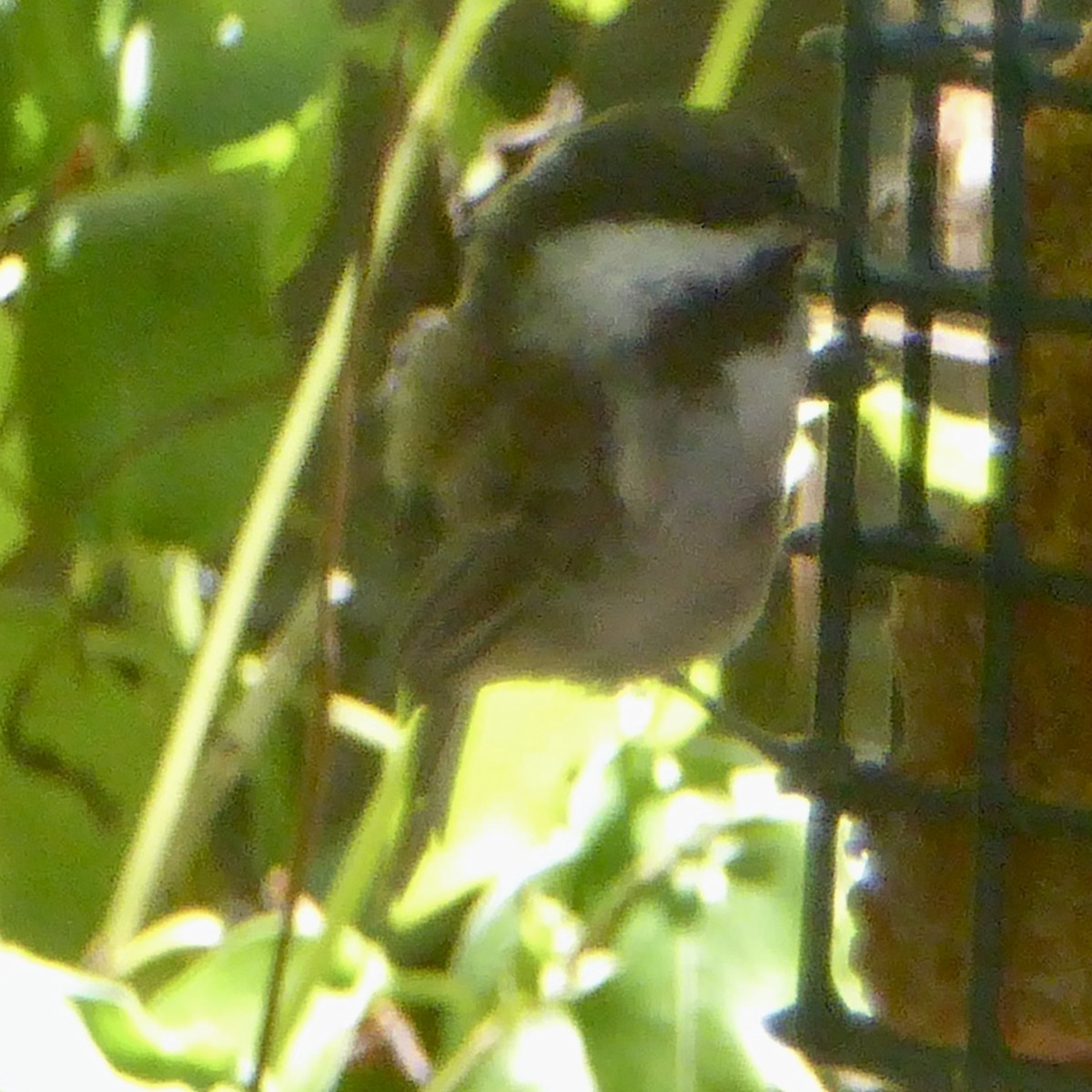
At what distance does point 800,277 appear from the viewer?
852 mm

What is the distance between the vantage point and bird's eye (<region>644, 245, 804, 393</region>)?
32.5 inches

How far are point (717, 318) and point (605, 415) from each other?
87 mm

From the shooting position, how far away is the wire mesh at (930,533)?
0.60 meters

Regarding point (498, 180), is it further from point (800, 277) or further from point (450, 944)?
point (450, 944)

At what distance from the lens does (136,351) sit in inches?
40.6

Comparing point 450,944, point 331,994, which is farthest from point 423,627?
point 450,944

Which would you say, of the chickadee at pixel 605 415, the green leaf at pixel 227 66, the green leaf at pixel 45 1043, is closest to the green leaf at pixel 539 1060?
the chickadee at pixel 605 415

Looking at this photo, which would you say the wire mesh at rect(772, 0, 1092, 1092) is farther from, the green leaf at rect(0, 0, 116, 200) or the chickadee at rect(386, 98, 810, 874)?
the green leaf at rect(0, 0, 116, 200)

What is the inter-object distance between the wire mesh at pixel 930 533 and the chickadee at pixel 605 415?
0.29ft

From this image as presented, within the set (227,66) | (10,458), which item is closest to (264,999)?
(10,458)

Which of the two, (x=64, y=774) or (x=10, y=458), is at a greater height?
(x=10, y=458)

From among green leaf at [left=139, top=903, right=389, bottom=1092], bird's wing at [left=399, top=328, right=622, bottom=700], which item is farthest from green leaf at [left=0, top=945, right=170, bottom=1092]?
bird's wing at [left=399, top=328, right=622, bottom=700]

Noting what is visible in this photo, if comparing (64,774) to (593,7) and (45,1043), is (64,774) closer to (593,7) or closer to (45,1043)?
(45,1043)

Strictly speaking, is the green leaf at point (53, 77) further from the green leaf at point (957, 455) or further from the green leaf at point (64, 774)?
the green leaf at point (957, 455)
